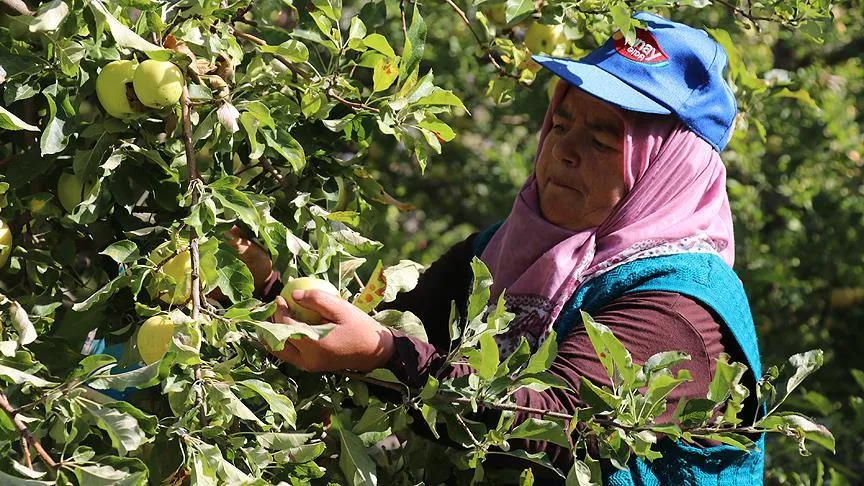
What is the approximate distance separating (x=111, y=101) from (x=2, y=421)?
1.51 ft

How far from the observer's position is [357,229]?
206 centimetres

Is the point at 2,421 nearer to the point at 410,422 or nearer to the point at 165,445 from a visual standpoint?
the point at 165,445

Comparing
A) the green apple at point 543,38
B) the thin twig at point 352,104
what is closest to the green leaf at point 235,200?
the thin twig at point 352,104

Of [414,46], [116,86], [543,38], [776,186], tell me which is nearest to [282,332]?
[116,86]

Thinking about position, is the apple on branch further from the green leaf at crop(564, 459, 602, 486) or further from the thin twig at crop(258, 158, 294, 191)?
the green leaf at crop(564, 459, 602, 486)

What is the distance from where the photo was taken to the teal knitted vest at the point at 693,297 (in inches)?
71.7

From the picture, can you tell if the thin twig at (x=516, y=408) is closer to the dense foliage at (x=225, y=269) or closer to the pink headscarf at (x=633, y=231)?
the dense foliage at (x=225, y=269)

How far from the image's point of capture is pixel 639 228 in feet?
6.40

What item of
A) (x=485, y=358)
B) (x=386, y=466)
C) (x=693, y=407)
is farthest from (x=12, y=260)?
(x=693, y=407)

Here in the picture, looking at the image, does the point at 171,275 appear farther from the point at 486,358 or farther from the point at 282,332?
the point at 486,358

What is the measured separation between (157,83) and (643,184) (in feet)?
2.78

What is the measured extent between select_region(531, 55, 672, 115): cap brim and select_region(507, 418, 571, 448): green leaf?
64 cm

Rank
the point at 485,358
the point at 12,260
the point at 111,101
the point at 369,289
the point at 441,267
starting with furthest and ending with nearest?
1. the point at 441,267
2. the point at 12,260
3. the point at 369,289
4. the point at 111,101
5. the point at 485,358

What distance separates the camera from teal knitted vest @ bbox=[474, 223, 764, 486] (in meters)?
1.82
